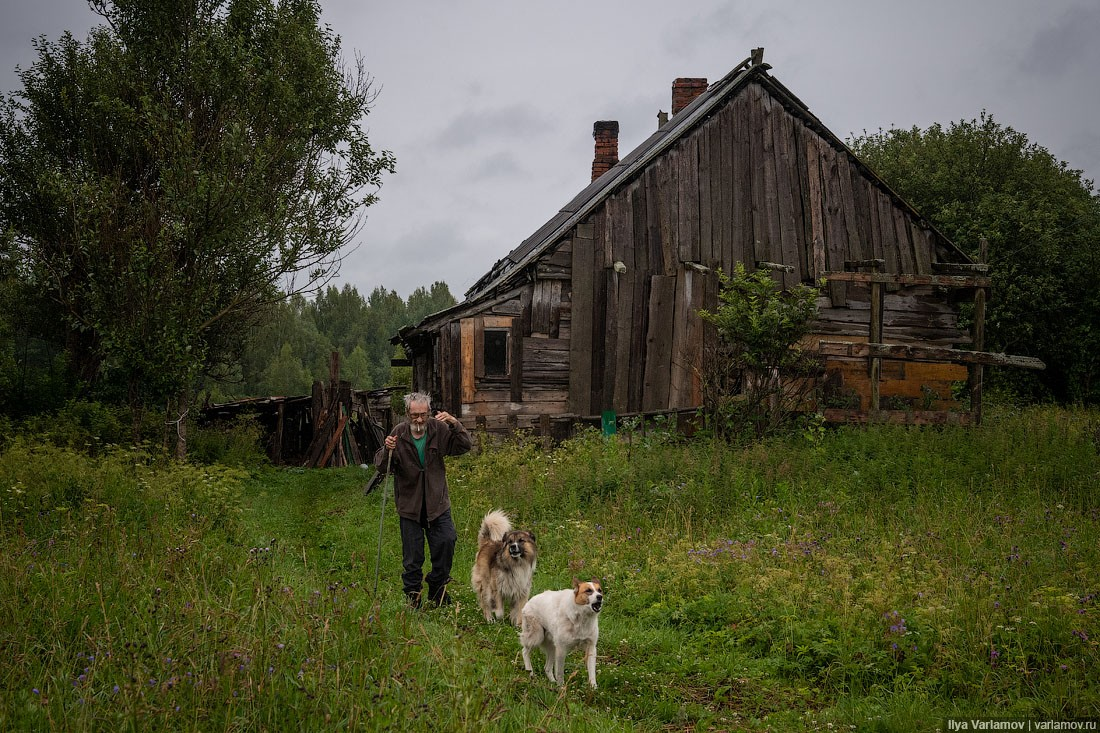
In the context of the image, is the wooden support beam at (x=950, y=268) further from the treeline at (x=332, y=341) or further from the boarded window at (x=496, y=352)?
the treeline at (x=332, y=341)

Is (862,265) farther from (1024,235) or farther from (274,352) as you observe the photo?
(274,352)

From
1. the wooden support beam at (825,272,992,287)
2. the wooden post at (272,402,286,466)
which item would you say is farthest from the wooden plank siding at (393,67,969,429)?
the wooden post at (272,402,286,466)

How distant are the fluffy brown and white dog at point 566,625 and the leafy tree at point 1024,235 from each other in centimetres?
2513

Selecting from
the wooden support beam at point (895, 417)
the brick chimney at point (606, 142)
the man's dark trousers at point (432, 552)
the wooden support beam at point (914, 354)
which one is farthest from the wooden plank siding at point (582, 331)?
the brick chimney at point (606, 142)

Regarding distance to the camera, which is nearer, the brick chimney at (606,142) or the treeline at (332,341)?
the brick chimney at (606,142)

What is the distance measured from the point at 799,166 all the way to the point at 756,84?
2.00 meters

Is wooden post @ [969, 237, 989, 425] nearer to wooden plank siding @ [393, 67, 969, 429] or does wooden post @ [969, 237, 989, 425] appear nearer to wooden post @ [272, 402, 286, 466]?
wooden plank siding @ [393, 67, 969, 429]

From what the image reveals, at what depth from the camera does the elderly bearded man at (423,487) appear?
6.49 m

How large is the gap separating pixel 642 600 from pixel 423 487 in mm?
2161

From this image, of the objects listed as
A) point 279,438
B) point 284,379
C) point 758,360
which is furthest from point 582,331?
point 284,379

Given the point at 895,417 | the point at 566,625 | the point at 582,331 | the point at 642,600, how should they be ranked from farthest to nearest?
the point at 582,331 → the point at 895,417 → the point at 642,600 → the point at 566,625

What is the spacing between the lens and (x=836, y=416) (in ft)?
36.3

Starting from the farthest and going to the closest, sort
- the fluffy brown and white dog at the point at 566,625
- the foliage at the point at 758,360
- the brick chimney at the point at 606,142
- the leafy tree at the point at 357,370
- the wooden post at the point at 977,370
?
Result: 1. the leafy tree at the point at 357,370
2. the brick chimney at the point at 606,142
3. the wooden post at the point at 977,370
4. the foliage at the point at 758,360
5. the fluffy brown and white dog at the point at 566,625

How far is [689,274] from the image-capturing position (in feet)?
50.6
